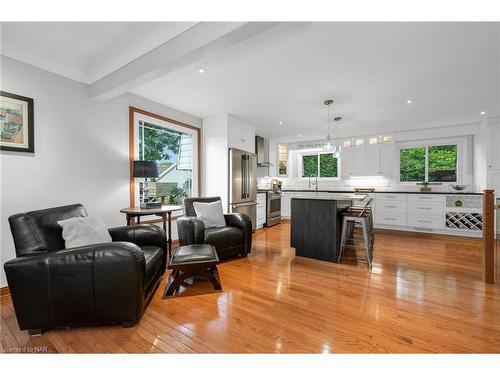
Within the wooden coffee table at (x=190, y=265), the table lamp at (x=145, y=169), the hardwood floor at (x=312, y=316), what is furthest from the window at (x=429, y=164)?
the table lamp at (x=145, y=169)

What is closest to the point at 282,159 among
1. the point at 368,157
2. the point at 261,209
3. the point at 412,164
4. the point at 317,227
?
the point at 261,209

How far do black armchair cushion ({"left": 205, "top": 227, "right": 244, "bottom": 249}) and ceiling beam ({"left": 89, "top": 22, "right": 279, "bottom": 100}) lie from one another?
1952 mm

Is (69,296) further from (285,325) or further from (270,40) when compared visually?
(270,40)

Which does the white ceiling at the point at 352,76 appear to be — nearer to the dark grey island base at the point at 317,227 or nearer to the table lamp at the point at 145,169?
the table lamp at the point at 145,169

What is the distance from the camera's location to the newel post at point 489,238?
8.04ft

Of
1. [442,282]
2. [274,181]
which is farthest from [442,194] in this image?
[274,181]

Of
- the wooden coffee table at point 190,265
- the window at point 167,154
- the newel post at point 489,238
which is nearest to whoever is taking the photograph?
the wooden coffee table at point 190,265

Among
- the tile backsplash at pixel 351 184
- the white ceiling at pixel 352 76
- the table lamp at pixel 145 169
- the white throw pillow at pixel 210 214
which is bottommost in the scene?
the white throw pillow at pixel 210 214

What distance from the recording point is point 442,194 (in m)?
4.77

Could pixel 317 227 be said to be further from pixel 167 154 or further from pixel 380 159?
pixel 380 159

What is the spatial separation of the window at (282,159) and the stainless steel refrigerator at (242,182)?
1.95 m

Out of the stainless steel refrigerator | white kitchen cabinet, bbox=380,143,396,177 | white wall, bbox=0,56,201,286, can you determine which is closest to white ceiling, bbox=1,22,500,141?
white wall, bbox=0,56,201,286

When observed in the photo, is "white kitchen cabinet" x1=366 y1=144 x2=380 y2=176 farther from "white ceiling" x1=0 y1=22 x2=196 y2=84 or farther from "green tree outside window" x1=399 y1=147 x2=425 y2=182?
"white ceiling" x1=0 y1=22 x2=196 y2=84
